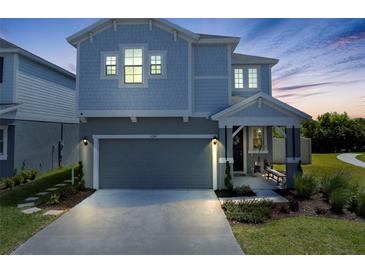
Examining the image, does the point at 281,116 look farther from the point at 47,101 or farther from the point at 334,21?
the point at 47,101

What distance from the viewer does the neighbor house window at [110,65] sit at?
9.98 metres

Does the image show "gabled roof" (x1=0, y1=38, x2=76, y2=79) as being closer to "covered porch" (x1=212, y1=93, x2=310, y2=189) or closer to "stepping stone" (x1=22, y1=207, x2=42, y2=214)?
"stepping stone" (x1=22, y1=207, x2=42, y2=214)

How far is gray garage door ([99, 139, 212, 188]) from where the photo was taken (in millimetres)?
10383

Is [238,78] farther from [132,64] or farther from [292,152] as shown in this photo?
[132,64]

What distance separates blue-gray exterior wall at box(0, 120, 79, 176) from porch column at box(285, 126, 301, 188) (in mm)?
8942

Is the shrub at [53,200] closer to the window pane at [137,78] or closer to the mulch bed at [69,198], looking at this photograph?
the mulch bed at [69,198]

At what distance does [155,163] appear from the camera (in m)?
10.5

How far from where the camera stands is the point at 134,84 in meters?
9.91

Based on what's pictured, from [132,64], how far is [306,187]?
7.84 meters

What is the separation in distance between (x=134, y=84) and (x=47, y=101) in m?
7.14

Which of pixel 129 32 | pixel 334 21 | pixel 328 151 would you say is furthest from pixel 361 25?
pixel 328 151

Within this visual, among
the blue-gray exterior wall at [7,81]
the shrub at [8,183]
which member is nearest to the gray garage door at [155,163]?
the shrub at [8,183]

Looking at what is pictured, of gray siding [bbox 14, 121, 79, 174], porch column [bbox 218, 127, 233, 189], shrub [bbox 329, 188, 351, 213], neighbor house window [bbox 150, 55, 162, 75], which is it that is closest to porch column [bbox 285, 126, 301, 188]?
porch column [bbox 218, 127, 233, 189]

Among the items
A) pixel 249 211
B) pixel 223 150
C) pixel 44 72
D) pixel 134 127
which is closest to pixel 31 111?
pixel 44 72
